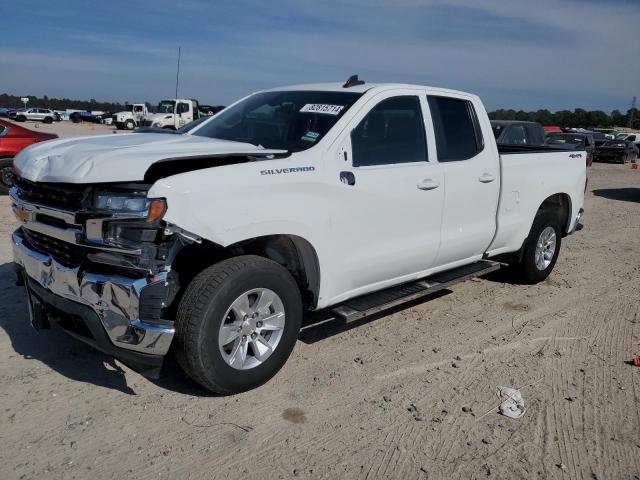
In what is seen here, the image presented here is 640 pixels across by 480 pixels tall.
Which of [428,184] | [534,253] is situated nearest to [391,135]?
[428,184]

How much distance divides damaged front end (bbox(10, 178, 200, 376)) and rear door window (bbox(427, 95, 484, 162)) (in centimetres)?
248

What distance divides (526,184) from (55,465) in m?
4.68

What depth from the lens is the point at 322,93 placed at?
4.53 meters

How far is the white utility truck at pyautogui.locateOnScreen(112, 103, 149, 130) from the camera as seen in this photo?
4000 centimetres

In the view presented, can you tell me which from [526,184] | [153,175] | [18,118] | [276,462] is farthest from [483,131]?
[18,118]

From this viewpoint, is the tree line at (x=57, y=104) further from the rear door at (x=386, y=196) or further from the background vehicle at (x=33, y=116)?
the rear door at (x=386, y=196)

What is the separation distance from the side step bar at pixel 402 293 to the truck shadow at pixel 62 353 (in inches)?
60.8

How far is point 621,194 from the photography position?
52.0ft

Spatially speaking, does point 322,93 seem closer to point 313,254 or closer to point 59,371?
point 313,254

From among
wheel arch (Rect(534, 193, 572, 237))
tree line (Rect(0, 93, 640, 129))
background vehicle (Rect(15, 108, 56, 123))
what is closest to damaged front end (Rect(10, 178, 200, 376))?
wheel arch (Rect(534, 193, 572, 237))

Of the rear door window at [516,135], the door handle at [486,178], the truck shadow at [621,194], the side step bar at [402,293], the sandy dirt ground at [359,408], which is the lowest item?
the sandy dirt ground at [359,408]

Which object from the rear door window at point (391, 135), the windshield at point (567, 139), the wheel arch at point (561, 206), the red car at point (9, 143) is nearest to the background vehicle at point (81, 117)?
the windshield at point (567, 139)

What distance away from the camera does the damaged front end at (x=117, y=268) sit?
308cm

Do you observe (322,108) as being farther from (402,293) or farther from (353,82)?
(402,293)
